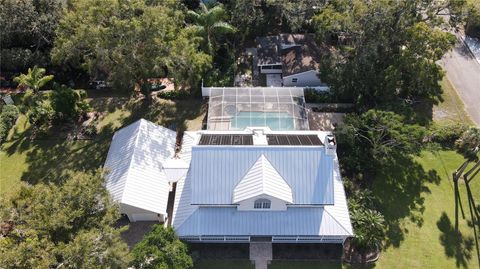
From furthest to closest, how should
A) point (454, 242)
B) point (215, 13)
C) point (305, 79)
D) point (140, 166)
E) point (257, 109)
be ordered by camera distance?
point (305, 79), point (215, 13), point (257, 109), point (140, 166), point (454, 242)

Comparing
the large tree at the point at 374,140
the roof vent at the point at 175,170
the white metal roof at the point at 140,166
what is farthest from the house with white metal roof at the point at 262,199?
the large tree at the point at 374,140

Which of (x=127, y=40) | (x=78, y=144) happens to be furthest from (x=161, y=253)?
(x=127, y=40)

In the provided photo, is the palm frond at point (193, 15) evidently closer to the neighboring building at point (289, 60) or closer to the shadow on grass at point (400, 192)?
the neighboring building at point (289, 60)

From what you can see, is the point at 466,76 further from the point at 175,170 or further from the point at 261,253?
the point at 175,170

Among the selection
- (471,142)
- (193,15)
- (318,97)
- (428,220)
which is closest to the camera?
(428,220)

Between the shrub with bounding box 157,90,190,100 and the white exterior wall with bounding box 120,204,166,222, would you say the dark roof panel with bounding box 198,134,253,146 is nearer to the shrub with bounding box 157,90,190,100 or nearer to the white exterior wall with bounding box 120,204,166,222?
the white exterior wall with bounding box 120,204,166,222

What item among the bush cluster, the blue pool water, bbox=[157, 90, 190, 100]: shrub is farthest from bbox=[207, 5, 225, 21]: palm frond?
the bush cluster
